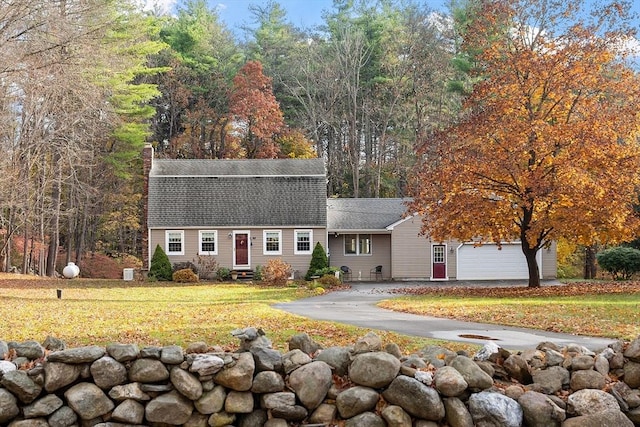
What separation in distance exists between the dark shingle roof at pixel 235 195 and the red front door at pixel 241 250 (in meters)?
0.67

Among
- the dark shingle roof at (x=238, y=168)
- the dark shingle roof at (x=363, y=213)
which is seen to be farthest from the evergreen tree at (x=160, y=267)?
the dark shingle roof at (x=363, y=213)

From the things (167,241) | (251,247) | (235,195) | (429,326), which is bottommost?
(429,326)

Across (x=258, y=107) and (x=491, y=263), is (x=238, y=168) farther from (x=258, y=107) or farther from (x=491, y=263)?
(x=491, y=263)

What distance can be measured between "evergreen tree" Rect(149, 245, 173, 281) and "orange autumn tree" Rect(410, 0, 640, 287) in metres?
14.5

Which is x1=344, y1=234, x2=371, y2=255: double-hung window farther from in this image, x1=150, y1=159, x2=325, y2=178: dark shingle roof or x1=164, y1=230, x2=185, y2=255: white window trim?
x1=164, y1=230, x2=185, y2=255: white window trim

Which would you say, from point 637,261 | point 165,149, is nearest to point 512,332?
point 637,261

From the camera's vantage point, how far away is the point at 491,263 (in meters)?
33.3

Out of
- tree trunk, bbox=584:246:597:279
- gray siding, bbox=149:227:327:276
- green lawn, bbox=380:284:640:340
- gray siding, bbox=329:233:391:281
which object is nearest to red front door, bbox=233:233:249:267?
gray siding, bbox=149:227:327:276

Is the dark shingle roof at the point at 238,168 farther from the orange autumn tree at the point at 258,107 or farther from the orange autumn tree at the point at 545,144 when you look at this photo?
the orange autumn tree at the point at 545,144

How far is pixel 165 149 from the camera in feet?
154

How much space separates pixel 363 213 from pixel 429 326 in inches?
889

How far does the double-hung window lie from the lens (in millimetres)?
34594

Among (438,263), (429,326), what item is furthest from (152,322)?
(438,263)

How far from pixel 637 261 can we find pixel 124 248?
3332 cm
